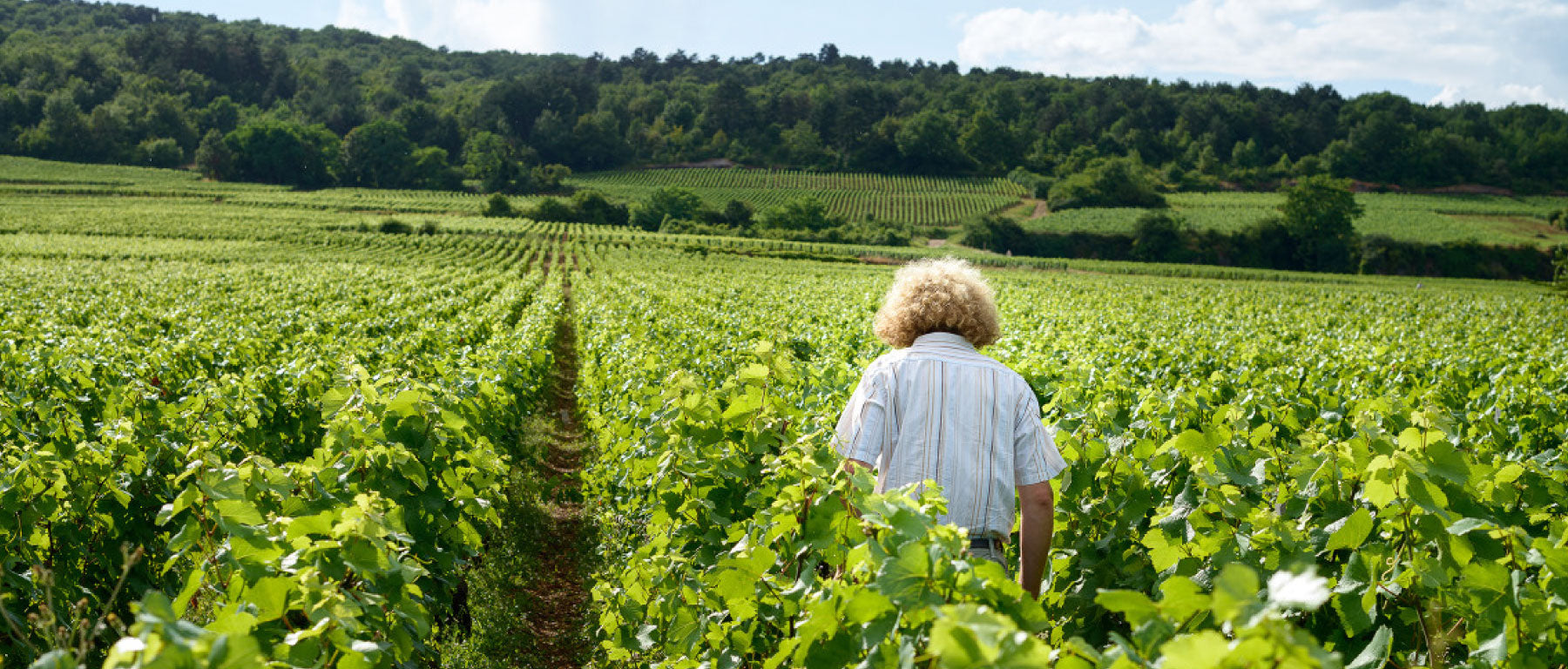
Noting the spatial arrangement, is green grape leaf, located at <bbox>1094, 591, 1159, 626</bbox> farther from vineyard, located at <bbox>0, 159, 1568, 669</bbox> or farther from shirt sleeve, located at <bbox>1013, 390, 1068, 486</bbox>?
shirt sleeve, located at <bbox>1013, 390, 1068, 486</bbox>

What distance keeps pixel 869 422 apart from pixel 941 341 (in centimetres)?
40

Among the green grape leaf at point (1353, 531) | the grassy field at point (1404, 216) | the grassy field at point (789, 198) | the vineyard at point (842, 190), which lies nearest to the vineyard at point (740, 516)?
the green grape leaf at point (1353, 531)

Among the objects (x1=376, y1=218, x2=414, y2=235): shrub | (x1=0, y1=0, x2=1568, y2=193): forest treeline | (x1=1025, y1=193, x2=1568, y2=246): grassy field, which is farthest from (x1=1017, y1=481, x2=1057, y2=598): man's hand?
(x1=0, y1=0, x2=1568, y2=193): forest treeline

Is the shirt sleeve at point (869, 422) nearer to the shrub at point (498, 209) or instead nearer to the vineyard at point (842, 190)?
the shrub at point (498, 209)

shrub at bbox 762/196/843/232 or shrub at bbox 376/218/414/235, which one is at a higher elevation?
shrub at bbox 762/196/843/232

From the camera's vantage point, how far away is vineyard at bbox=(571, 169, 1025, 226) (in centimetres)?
10094

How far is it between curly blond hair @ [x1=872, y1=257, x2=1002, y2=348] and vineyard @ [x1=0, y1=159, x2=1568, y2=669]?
55 centimetres

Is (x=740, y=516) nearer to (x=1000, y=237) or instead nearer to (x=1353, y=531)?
(x=1353, y=531)

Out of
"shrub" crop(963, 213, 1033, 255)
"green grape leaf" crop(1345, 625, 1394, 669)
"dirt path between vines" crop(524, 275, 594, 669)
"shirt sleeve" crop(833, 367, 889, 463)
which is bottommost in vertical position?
"dirt path between vines" crop(524, 275, 594, 669)

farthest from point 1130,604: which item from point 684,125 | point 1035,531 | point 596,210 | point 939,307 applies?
point 684,125

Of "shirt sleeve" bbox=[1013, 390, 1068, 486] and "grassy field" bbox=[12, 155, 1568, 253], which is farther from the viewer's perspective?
"grassy field" bbox=[12, 155, 1568, 253]

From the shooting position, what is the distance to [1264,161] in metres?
117

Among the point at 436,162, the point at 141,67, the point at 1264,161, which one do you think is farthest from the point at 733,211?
the point at 141,67

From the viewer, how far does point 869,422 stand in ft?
10.1
